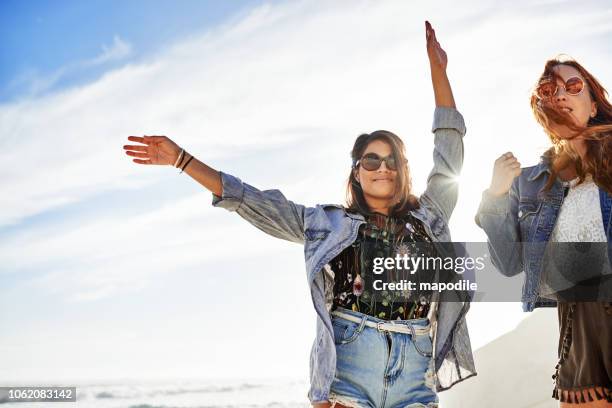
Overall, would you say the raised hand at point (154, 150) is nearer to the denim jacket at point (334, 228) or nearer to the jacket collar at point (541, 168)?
the denim jacket at point (334, 228)

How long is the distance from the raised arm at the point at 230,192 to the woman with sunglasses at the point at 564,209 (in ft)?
3.74

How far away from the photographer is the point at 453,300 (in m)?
4.20

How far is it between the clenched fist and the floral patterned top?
0.58m

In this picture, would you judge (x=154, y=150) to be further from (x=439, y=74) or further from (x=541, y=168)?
(x=541, y=168)

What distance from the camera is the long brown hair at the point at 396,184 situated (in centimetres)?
444

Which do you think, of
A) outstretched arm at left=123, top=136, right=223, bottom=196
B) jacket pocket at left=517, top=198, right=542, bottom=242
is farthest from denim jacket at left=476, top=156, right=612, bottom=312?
outstretched arm at left=123, top=136, right=223, bottom=196

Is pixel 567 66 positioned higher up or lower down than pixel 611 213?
higher up

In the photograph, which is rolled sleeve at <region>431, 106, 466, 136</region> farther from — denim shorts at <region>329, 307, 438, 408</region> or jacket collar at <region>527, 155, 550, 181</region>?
denim shorts at <region>329, 307, 438, 408</region>

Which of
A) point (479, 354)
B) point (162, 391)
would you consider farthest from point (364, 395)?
point (162, 391)

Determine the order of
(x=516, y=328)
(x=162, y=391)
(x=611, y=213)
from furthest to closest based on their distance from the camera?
(x=162, y=391), (x=516, y=328), (x=611, y=213)

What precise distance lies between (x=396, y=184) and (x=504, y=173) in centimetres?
74

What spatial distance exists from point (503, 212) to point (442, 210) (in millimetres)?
526

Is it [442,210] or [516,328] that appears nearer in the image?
[442,210]

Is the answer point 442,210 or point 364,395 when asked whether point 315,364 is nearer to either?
point 364,395
